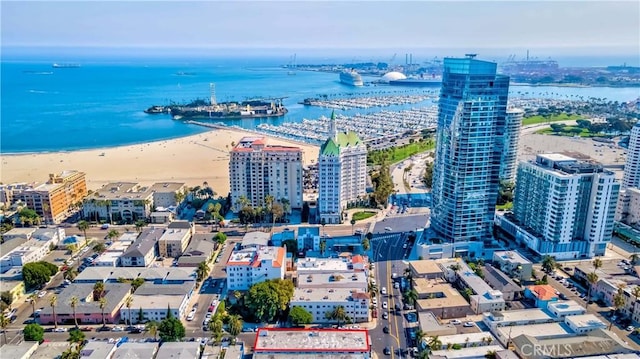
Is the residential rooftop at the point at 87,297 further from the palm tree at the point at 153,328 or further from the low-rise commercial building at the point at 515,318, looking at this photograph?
the low-rise commercial building at the point at 515,318

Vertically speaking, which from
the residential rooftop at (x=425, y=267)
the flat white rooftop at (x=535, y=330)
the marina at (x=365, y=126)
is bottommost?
the flat white rooftop at (x=535, y=330)

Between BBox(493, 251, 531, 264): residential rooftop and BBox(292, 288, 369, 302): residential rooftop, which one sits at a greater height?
BBox(493, 251, 531, 264): residential rooftop

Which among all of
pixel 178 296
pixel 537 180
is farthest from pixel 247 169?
pixel 537 180

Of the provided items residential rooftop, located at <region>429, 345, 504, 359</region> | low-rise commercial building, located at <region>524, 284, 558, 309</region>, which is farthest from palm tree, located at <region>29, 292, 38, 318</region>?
low-rise commercial building, located at <region>524, 284, 558, 309</region>

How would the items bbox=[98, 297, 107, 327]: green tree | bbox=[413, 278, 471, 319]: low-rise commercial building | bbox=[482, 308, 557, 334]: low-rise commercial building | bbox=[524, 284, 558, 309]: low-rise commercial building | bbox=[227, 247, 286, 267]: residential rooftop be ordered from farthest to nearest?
bbox=[227, 247, 286, 267]: residential rooftop → bbox=[524, 284, 558, 309]: low-rise commercial building → bbox=[413, 278, 471, 319]: low-rise commercial building → bbox=[98, 297, 107, 327]: green tree → bbox=[482, 308, 557, 334]: low-rise commercial building

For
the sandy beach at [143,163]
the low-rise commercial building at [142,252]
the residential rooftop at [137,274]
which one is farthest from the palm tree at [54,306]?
the sandy beach at [143,163]

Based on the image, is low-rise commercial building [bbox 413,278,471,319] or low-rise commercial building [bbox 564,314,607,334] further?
low-rise commercial building [bbox 413,278,471,319]

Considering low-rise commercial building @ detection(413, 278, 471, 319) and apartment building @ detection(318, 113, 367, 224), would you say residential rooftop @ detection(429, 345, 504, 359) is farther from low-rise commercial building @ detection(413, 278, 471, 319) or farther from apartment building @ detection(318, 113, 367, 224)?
apartment building @ detection(318, 113, 367, 224)
